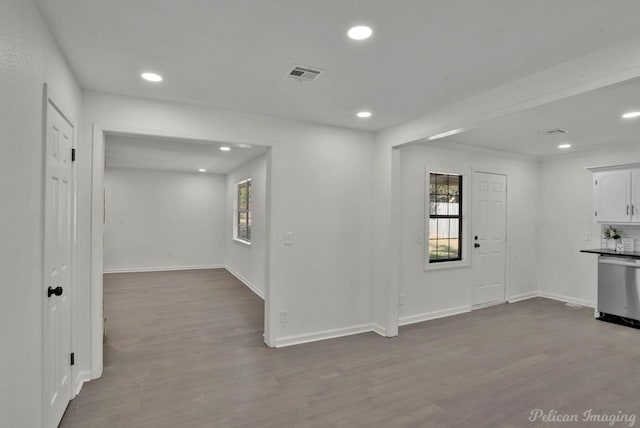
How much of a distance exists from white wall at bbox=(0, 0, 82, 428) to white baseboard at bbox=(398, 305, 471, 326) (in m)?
3.93

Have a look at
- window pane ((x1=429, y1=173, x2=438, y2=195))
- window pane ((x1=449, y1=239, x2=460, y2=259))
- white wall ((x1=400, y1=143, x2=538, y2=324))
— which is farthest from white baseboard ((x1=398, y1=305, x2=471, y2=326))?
window pane ((x1=429, y1=173, x2=438, y2=195))

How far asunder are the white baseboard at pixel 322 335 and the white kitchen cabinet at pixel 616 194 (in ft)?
12.9

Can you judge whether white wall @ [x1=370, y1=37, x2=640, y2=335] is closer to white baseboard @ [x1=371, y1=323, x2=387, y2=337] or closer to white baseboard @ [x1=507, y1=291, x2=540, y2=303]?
white baseboard @ [x1=371, y1=323, x2=387, y2=337]

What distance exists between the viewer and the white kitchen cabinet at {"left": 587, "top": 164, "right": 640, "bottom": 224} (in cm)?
483

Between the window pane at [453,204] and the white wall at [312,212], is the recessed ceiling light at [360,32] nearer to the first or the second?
the white wall at [312,212]

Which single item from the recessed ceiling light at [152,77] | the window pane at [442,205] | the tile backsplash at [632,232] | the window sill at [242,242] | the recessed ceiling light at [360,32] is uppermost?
the recessed ceiling light at [360,32]

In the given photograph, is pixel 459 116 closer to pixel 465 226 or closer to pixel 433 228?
pixel 433 228

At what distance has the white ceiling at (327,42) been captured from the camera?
6.06 feet

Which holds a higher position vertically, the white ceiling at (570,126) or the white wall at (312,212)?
the white ceiling at (570,126)

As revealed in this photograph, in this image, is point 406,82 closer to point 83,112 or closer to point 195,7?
point 195,7

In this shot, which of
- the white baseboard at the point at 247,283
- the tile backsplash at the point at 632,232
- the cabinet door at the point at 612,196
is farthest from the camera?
the white baseboard at the point at 247,283

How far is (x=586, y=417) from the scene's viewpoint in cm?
255

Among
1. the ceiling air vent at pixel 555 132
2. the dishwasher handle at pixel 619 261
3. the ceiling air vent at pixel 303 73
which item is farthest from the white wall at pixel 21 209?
the dishwasher handle at pixel 619 261

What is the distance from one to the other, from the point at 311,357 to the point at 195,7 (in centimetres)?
318
